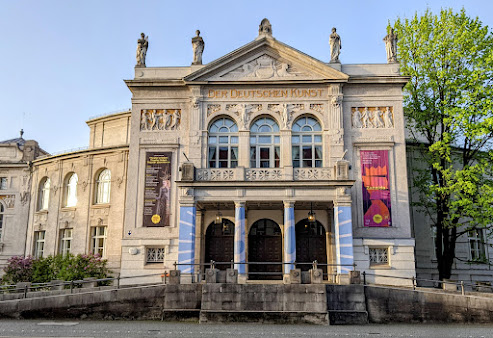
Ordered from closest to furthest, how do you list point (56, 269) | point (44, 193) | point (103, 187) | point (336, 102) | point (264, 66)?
point (336, 102) < point (264, 66) < point (56, 269) < point (103, 187) < point (44, 193)

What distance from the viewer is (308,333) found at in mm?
15797

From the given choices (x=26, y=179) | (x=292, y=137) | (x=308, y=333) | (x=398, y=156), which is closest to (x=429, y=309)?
(x=308, y=333)

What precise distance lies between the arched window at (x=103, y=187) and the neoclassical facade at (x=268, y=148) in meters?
5.36

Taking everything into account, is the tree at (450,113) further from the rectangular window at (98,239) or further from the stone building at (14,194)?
the stone building at (14,194)

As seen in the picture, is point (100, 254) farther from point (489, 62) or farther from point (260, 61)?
point (489, 62)

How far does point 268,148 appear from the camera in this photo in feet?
84.5

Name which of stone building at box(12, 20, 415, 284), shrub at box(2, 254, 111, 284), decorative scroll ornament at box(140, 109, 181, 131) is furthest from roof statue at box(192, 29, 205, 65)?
shrub at box(2, 254, 111, 284)

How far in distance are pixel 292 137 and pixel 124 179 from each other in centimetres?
1087

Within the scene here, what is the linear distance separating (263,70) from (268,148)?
447 cm

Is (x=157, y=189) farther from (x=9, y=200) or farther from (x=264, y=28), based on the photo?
(x=9, y=200)

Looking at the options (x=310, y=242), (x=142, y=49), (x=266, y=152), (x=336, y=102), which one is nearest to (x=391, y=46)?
(x=336, y=102)

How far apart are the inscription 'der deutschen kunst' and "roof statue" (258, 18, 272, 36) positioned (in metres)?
3.44

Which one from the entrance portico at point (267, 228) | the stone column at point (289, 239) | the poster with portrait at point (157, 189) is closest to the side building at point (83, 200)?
the poster with portrait at point (157, 189)

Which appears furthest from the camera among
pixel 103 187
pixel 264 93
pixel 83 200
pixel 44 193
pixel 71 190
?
pixel 44 193
